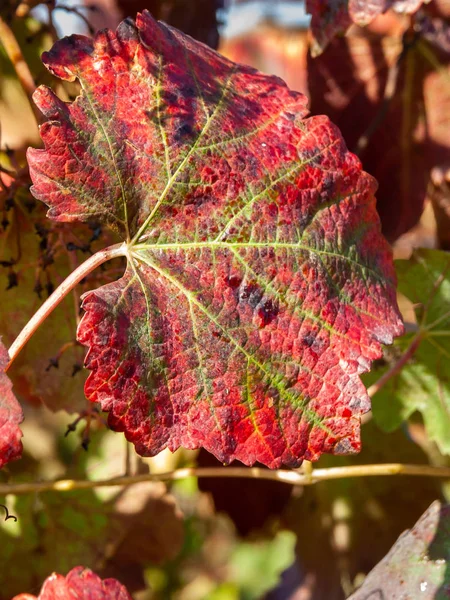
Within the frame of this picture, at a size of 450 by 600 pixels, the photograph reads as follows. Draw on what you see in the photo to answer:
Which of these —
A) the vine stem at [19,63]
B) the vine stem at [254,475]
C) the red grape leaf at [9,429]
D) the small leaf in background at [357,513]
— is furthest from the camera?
the small leaf in background at [357,513]

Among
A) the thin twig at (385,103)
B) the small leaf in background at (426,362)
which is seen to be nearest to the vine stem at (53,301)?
the small leaf in background at (426,362)

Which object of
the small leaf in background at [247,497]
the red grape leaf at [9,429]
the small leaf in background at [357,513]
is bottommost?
the small leaf in background at [357,513]

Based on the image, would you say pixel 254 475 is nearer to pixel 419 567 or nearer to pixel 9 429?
pixel 419 567

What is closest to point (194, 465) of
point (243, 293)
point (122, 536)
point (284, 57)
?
point (122, 536)

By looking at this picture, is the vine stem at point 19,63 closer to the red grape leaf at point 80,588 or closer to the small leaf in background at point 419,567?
the red grape leaf at point 80,588

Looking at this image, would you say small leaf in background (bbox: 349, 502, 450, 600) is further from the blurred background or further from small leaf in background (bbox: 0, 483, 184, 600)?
small leaf in background (bbox: 0, 483, 184, 600)

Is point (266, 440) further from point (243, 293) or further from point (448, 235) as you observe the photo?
point (448, 235)
